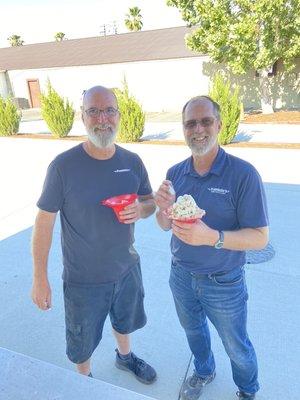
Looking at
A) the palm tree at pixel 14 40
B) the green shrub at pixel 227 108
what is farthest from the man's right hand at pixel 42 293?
the palm tree at pixel 14 40

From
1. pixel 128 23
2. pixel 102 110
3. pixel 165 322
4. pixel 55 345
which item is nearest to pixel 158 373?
pixel 165 322

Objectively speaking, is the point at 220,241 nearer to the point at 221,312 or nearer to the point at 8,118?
the point at 221,312

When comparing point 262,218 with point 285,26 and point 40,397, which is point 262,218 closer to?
point 40,397

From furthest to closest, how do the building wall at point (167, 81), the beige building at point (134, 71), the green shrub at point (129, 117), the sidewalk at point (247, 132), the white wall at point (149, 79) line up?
the white wall at point (149, 79)
the beige building at point (134, 71)
the building wall at point (167, 81)
the green shrub at point (129, 117)
the sidewalk at point (247, 132)

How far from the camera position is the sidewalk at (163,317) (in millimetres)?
2609

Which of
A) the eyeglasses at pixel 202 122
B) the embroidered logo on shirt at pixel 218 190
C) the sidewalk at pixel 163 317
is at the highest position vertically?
the eyeglasses at pixel 202 122

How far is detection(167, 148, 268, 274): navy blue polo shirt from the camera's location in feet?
6.09

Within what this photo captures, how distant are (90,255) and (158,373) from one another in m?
1.18

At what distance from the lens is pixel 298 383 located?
2.50 metres

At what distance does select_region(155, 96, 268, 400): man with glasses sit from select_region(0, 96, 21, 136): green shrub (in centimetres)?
1429

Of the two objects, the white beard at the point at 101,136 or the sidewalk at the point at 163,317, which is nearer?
the white beard at the point at 101,136

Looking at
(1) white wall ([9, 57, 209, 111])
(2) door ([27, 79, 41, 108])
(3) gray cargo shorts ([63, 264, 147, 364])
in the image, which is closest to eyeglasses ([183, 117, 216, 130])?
(3) gray cargo shorts ([63, 264, 147, 364])

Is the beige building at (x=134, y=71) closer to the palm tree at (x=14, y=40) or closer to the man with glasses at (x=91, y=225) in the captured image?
the man with glasses at (x=91, y=225)

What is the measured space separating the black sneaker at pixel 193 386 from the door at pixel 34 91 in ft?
89.4
